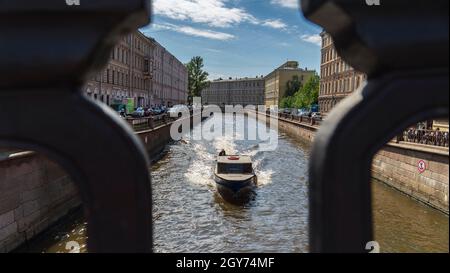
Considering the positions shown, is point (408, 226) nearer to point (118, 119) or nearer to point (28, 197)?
point (28, 197)

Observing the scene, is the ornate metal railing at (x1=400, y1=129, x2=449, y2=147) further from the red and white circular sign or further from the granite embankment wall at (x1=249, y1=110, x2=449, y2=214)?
the red and white circular sign

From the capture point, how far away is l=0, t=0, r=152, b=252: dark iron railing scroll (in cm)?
175

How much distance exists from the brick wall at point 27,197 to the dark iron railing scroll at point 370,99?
997 centimetres

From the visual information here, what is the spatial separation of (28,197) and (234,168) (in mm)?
10251

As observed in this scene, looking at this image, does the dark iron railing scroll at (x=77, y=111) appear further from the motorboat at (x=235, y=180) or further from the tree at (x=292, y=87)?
the tree at (x=292, y=87)

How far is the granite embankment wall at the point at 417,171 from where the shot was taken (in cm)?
1461

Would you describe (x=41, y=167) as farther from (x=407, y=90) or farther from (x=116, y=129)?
(x=407, y=90)

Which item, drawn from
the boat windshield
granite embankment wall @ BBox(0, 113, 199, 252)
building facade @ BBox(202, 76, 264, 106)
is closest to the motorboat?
the boat windshield

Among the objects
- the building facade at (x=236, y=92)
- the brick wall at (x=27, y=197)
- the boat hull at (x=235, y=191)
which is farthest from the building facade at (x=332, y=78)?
the building facade at (x=236, y=92)

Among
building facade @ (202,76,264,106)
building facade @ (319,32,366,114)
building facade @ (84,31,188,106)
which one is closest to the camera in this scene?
building facade @ (84,31,188,106)

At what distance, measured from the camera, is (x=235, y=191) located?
16.6 metres

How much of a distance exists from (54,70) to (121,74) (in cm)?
4899

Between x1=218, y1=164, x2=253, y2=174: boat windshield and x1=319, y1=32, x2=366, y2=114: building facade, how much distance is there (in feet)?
112
